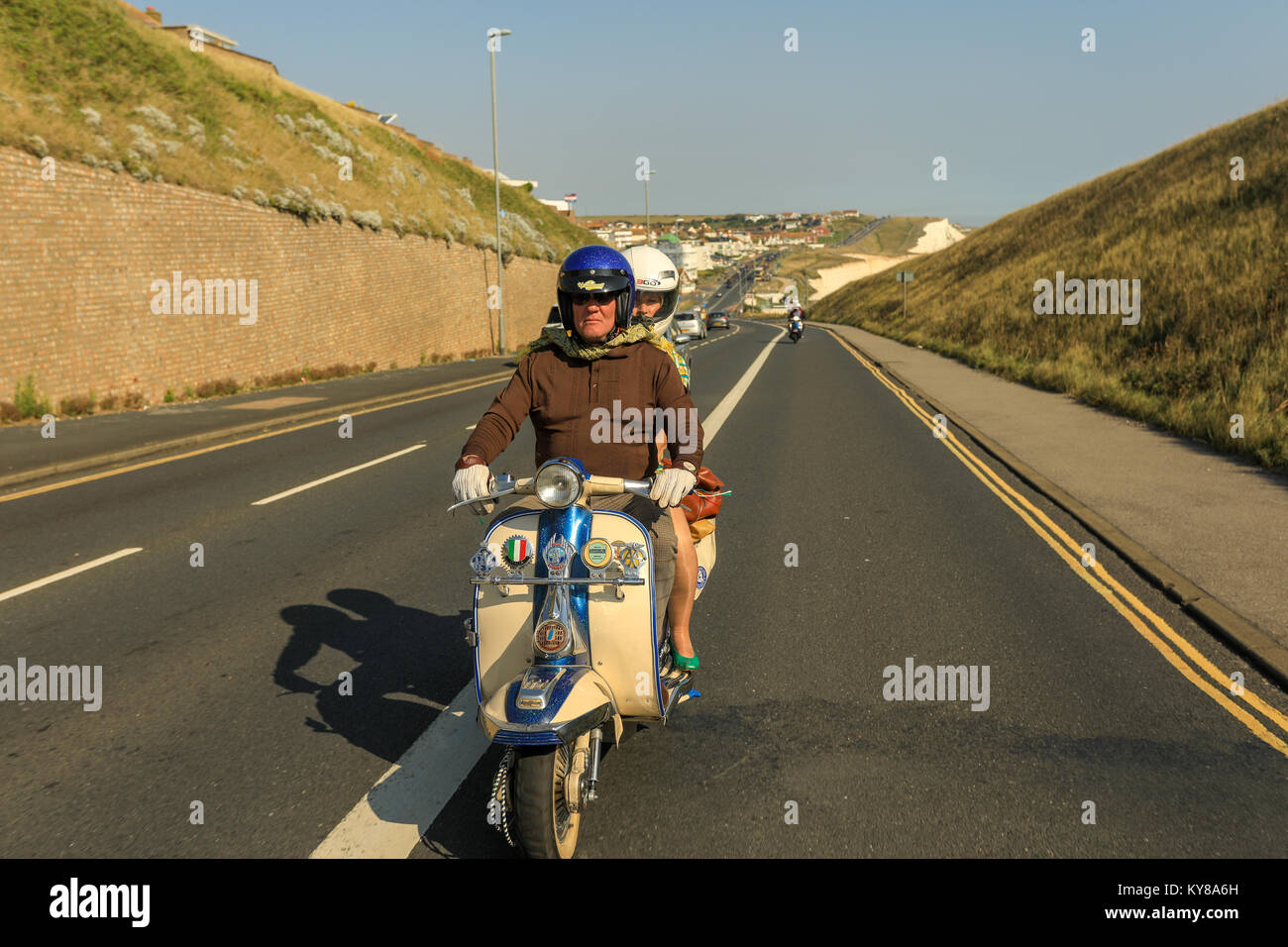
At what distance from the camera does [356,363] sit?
28094 millimetres

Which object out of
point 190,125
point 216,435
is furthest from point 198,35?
point 216,435

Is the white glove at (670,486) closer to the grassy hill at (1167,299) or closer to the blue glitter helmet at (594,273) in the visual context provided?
the blue glitter helmet at (594,273)

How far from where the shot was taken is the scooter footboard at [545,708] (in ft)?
9.89

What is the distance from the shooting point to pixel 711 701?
4695 millimetres

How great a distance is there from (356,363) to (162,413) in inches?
459

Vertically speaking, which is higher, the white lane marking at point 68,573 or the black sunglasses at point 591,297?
the black sunglasses at point 591,297

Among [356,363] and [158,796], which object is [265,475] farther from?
[356,363]

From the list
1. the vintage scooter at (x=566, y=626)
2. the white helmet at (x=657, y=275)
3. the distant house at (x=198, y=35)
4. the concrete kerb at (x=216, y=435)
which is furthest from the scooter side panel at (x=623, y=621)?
the distant house at (x=198, y=35)

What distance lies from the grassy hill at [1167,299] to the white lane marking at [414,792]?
1025cm

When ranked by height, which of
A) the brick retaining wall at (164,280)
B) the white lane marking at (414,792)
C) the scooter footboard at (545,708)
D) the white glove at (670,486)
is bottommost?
the white lane marking at (414,792)

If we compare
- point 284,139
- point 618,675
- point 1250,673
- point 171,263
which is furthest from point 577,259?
point 284,139

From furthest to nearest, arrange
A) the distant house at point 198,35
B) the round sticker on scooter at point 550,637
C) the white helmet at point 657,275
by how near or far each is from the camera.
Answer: the distant house at point 198,35, the white helmet at point 657,275, the round sticker on scooter at point 550,637

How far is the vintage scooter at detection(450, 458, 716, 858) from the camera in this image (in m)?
3.18

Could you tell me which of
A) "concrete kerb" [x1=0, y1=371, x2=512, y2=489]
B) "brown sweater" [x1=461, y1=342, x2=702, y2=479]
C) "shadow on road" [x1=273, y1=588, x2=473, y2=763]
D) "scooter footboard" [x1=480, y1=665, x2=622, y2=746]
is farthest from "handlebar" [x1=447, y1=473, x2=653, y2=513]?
"concrete kerb" [x1=0, y1=371, x2=512, y2=489]
